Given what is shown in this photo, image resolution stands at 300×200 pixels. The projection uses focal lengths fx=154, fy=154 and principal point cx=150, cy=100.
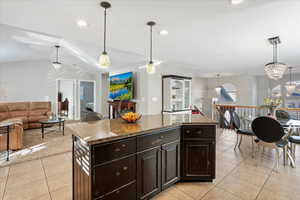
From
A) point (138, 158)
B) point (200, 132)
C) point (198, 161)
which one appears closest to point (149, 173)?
point (138, 158)

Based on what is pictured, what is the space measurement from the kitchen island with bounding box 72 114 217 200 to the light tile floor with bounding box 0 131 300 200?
18 centimetres

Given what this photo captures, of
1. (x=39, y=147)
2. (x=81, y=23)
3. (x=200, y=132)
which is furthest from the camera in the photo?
(x=39, y=147)

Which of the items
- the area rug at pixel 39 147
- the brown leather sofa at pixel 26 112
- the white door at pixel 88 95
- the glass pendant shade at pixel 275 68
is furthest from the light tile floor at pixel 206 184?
the white door at pixel 88 95

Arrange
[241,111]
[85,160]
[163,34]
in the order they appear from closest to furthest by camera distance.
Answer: [85,160] → [163,34] → [241,111]

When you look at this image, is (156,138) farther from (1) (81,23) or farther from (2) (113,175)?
(1) (81,23)

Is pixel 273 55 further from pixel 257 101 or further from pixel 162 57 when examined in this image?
pixel 257 101

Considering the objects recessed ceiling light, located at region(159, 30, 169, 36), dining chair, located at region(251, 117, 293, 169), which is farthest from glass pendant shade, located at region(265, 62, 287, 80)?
recessed ceiling light, located at region(159, 30, 169, 36)

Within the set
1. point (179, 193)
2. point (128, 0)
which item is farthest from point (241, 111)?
point (128, 0)

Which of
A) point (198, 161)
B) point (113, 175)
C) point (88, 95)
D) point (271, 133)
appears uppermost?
point (88, 95)

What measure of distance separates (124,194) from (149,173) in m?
0.36

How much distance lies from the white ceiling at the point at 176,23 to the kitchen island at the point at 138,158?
1.70m

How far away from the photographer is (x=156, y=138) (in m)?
1.88

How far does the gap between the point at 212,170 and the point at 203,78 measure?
7.19 metres

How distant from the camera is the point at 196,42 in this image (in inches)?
142
